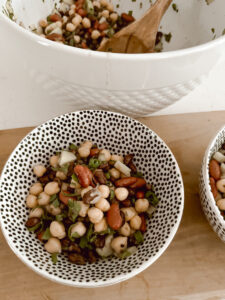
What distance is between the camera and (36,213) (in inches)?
30.2

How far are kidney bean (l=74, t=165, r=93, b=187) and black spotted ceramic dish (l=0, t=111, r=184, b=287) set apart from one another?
0.13 metres

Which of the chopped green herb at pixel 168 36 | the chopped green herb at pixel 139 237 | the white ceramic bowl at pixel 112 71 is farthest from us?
the chopped green herb at pixel 168 36

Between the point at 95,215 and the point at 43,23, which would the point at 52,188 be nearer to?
the point at 95,215

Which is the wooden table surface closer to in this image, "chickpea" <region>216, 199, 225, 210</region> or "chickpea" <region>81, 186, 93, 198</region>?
"chickpea" <region>216, 199, 225, 210</region>

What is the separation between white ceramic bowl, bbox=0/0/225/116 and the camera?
2.14 ft

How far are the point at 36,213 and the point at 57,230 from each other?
0.07m

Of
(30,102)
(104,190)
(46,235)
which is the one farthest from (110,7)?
(46,235)

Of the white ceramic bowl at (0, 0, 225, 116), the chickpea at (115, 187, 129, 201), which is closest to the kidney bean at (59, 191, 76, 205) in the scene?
the chickpea at (115, 187, 129, 201)

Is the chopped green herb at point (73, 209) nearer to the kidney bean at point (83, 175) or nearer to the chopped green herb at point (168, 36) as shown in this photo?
the kidney bean at point (83, 175)

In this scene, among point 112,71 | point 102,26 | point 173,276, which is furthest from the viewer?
point 102,26

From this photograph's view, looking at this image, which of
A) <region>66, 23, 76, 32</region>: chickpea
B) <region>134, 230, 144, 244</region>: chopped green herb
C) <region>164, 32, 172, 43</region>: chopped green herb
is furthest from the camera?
<region>164, 32, 172, 43</region>: chopped green herb

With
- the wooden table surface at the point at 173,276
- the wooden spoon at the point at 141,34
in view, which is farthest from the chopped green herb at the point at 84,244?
the wooden spoon at the point at 141,34

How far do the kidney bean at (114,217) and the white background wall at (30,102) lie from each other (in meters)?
0.36

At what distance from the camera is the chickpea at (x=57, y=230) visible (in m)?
0.73
